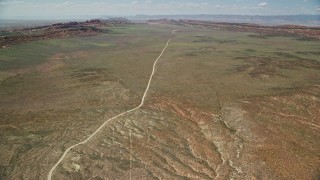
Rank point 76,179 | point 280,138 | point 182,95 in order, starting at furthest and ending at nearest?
point 182,95 < point 280,138 < point 76,179

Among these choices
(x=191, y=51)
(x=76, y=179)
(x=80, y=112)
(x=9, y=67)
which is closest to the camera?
(x=76, y=179)

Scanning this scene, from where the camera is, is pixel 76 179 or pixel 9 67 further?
pixel 9 67

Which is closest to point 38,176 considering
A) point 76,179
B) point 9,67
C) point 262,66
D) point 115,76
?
point 76,179

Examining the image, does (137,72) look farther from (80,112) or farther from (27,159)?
(27,159)

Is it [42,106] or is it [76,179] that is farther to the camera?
[42,106]

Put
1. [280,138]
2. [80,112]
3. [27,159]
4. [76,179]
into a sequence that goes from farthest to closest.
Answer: [80,112] < [280,138] < [27,159] < [76,179]

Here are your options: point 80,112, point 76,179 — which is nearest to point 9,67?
point 80,112

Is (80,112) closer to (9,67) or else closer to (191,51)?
(9,67)
